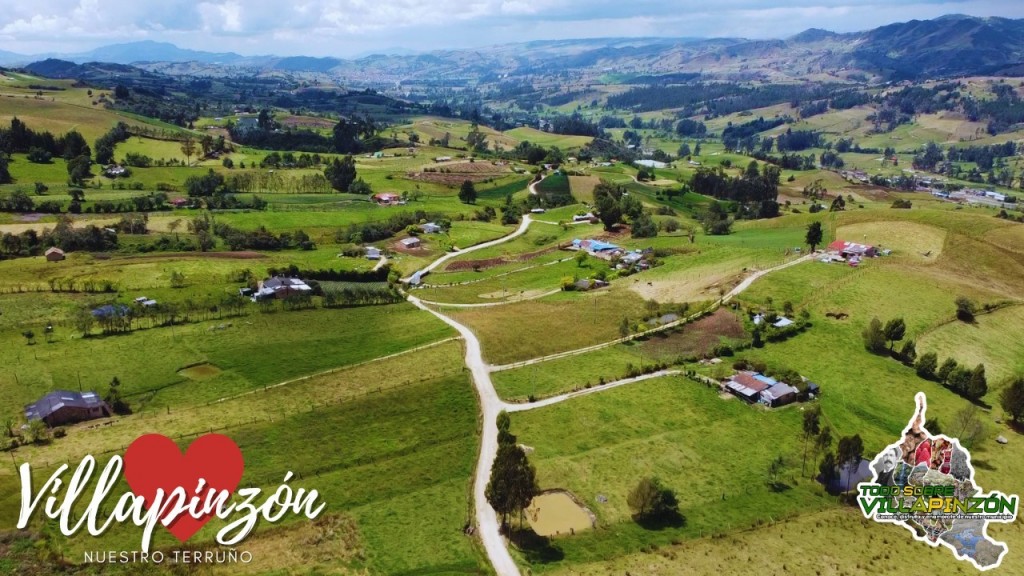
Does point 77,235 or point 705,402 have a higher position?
point 77,235

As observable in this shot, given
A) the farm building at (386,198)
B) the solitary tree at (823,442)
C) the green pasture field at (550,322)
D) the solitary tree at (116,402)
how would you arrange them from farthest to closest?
the farm building at (386,198) → the green pasture field at (550,322) → the solitary tree at (116,402) → the solitary tree at (823,442)

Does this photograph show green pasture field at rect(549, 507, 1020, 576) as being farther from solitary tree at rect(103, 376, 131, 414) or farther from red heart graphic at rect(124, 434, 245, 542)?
solitary tree at rect(103, 376, 131, 414)

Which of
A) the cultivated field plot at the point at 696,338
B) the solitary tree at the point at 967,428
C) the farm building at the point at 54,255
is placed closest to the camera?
the solitary tree at the point at 967,428

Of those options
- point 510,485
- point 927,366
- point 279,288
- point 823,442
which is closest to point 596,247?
point 279,288

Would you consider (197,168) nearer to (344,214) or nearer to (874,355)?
(344,214)

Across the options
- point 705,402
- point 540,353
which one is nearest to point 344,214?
point 540,353

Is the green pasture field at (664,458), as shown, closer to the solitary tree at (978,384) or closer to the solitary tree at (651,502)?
the solitary tree at (651,502)

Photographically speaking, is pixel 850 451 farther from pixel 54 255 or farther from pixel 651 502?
pixel 54 255

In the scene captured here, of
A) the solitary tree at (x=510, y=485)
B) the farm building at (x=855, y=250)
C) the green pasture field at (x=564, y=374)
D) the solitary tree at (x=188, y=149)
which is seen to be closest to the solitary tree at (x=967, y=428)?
the green pasture field at (x=564, y=374)
